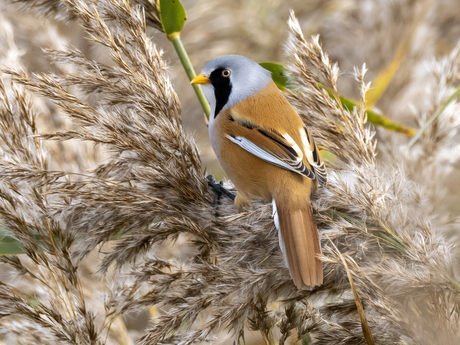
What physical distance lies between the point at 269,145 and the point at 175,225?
1.64ft

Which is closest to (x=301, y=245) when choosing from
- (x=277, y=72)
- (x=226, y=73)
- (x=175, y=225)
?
(x=175, y=225)

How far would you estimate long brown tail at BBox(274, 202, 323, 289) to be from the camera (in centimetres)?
121

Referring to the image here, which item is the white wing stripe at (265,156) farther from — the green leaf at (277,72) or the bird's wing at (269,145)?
the green leaf at (277,72)

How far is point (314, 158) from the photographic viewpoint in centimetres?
161

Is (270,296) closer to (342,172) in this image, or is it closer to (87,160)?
(342,172)

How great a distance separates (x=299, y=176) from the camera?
1.56 meters

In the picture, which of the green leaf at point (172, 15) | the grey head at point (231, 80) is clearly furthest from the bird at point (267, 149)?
the green leaf at point (172, 15)

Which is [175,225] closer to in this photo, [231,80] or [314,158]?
[314,158]

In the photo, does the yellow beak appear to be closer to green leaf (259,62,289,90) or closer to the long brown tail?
green leaf (259,62,289,90)

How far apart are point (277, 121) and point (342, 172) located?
1.15 ft

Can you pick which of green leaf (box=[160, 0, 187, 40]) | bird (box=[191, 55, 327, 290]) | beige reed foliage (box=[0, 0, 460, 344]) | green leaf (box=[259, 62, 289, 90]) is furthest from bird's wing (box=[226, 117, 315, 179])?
green leaf (box=[160, 0, 187, 40])

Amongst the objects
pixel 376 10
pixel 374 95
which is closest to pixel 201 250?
pixel 374 95

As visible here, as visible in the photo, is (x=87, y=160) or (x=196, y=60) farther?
(x=196, y=60)

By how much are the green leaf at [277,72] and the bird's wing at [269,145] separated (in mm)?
243
